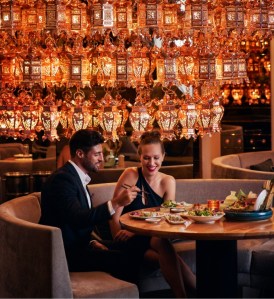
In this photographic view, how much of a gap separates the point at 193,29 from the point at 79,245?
1784 millimetres

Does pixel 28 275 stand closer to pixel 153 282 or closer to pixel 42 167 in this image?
pixel 153 282

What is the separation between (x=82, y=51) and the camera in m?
6.89

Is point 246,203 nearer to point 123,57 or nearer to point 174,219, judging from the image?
point 174,219

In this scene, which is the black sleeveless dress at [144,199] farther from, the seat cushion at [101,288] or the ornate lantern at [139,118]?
the seat cushion at [101,288]

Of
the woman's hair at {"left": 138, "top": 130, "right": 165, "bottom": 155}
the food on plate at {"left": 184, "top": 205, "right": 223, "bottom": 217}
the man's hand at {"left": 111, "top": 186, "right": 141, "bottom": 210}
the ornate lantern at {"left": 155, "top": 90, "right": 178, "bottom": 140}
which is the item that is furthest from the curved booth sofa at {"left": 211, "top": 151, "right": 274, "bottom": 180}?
the man's hand at {"left": 111, "top": 186, "right": 141, "bottom": 210}

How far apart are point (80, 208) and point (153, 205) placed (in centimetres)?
101

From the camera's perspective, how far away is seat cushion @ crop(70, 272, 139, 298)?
5441 mm

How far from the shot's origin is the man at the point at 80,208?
5.74 m

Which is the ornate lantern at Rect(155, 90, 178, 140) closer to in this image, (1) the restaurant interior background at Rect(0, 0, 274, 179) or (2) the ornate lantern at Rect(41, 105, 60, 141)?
(1) the restaurant interior background at Rect(0, 0, 274, 179)

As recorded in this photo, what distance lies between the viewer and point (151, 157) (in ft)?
21.7

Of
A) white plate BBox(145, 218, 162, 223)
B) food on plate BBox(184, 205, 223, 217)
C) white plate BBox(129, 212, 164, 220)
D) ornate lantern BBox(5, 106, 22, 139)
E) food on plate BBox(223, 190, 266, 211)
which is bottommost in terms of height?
white plate BBox(145, 218, 162, 223)

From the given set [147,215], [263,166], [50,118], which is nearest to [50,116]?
[50,118]

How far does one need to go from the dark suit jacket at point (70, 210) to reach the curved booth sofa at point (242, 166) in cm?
254

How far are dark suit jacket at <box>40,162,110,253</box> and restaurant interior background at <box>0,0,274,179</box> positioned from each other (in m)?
1.08
